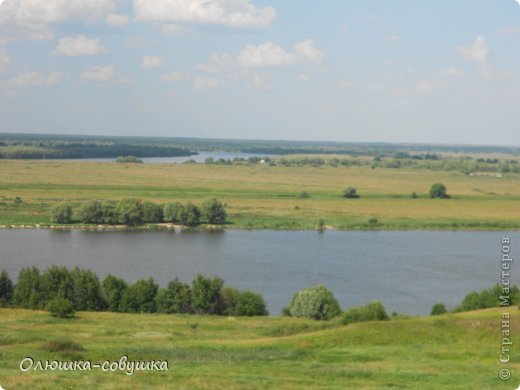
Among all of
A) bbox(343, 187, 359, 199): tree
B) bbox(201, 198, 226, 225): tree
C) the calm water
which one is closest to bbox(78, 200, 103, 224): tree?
the calm water

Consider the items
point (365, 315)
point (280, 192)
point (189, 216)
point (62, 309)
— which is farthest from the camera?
point (280, 192)

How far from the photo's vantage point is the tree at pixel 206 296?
22203mm

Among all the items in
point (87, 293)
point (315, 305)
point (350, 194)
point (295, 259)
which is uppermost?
point (350, 194)

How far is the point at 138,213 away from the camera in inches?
1647

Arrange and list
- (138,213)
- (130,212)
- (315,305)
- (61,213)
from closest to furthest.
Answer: (315,305) < (61,213) < (130,212) < (138,213)

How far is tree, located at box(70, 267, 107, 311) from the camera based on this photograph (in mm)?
22250

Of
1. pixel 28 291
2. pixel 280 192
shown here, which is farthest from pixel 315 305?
pixel 280 192

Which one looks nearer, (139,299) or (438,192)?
(139,299)

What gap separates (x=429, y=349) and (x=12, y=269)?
1700 centimetres

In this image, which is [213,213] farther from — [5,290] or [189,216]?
[5,290]

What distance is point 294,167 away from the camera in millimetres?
86938

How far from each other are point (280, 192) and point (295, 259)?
81.0 feet

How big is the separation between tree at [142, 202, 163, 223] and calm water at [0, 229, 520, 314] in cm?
330

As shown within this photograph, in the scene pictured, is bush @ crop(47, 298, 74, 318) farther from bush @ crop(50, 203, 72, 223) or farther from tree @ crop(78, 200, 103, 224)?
tree @ crop(78, 200, 103, 224)
